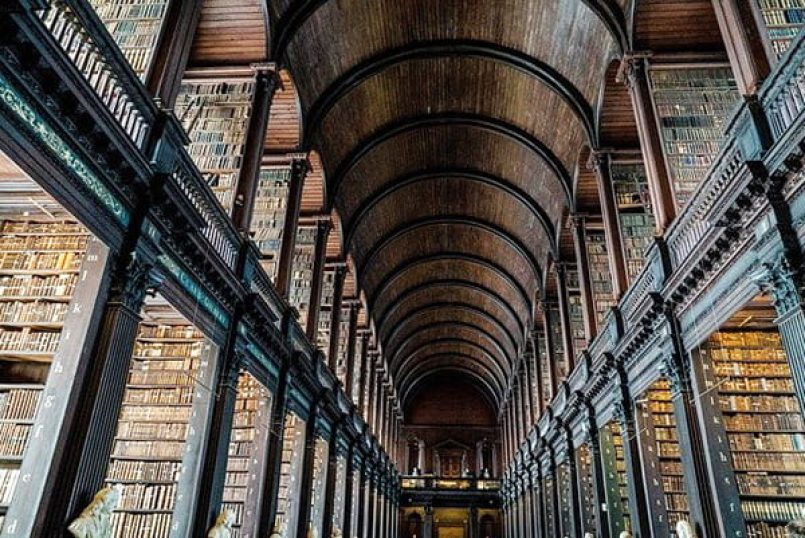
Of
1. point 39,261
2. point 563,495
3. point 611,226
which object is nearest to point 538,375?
point 563,495

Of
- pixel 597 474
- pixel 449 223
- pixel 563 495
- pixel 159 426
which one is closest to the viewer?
pixel 159 426

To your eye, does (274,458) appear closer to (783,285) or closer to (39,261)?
(39,261)

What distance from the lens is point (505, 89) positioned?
1295 centimetres

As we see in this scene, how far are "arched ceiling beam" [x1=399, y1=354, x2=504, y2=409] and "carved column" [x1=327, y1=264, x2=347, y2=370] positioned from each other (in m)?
16.1

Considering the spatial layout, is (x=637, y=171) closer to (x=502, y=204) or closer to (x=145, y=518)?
(x=502, y=204)

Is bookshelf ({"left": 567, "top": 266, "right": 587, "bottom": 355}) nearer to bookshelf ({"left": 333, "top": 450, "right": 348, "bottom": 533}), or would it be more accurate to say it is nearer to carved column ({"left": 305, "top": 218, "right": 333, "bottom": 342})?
carved column ({"left": 305, "top": 218, "right": 333, "bottom": 342})

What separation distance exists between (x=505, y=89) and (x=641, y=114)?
5.20 meters

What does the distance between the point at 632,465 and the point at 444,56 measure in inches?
333

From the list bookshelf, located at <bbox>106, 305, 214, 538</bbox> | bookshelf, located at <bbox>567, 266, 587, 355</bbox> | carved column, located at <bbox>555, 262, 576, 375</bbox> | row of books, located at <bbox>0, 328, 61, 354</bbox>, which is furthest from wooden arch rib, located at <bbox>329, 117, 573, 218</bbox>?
row of books, located at <bbox>0, 328, 61, 354</bbox>

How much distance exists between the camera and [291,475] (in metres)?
10.1

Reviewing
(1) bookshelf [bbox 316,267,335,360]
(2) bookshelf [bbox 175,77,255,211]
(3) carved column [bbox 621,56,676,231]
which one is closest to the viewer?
(3) carved column [bbox 621,56,676,231]

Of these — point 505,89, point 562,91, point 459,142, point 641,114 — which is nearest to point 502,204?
point 459,142

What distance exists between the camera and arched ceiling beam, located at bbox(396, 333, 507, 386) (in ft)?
90.5

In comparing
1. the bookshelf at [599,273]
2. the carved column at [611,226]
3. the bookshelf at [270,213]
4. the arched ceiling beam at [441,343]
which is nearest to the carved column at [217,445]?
the bookshelf at [270,213]
